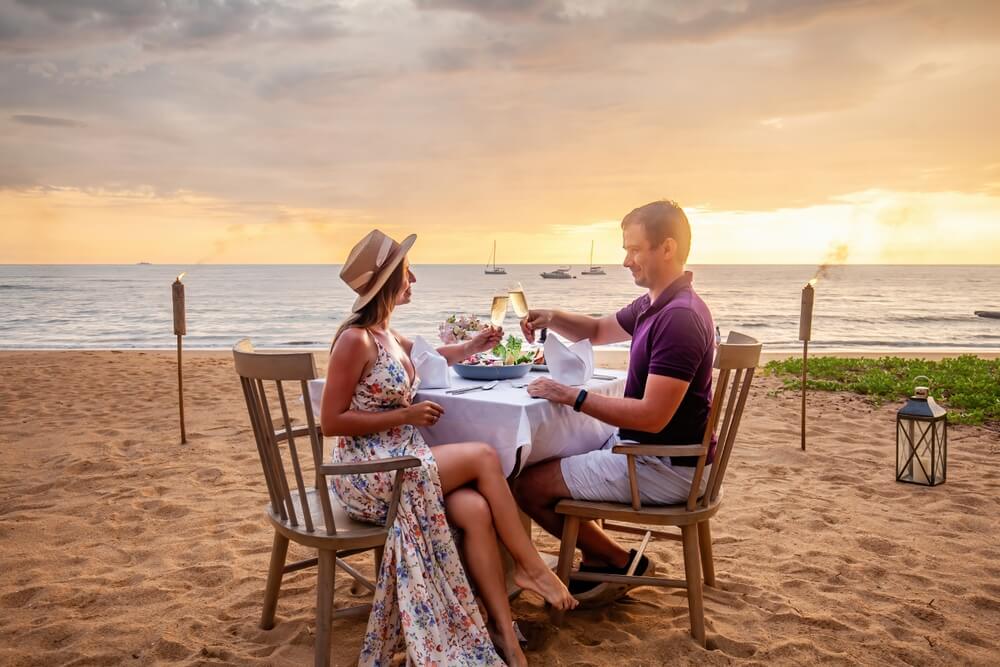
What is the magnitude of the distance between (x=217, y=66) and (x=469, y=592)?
2225cm

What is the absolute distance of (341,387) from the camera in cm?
241

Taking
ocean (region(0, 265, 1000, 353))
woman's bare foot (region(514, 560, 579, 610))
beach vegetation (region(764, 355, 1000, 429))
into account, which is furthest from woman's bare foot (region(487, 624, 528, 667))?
ocean (region(0, 265, 1000, 353))

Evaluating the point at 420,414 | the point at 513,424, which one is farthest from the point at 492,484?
the point at 420,414

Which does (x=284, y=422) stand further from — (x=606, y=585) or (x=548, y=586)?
(x=606, y=585)

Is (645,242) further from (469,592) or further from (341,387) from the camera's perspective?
(469,592)

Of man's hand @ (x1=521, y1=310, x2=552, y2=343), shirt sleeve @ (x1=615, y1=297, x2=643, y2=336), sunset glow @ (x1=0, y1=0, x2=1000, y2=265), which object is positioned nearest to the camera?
man's hand @ (x1=521, y1=310, x2=552, y2=343)

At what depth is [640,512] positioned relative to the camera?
257 centimetres

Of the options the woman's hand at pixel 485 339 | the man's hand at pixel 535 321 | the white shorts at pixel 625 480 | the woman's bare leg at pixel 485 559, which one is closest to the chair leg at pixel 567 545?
the white shorts at pixel 625 480

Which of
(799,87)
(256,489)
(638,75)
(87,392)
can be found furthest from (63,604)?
(799,87)

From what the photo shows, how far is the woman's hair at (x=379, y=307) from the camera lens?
2510mm

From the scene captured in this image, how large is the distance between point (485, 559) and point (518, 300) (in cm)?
104

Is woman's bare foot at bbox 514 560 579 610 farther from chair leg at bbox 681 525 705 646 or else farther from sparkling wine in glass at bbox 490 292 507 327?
sparkling wine in glass at bbox 490 292 507 327

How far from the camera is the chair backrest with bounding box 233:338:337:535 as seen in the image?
2.20 meters

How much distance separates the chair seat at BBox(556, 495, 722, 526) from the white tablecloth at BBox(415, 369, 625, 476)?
0.21 m
